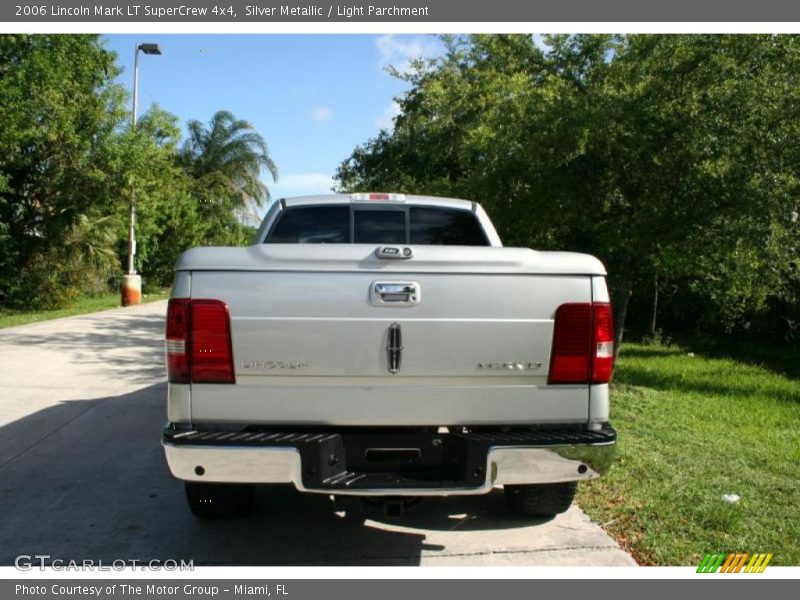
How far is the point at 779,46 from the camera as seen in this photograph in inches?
307

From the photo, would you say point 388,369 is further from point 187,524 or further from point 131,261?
point 131,261

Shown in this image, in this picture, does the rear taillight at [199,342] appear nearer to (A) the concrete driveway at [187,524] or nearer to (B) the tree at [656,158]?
(A) the concrete driveway at [187,524]

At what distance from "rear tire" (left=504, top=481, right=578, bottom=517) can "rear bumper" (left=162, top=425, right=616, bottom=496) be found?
931 millimetres

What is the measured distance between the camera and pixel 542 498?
4.32 m

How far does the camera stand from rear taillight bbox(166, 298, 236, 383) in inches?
126

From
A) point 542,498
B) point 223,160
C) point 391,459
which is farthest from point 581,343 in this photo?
point 223,160

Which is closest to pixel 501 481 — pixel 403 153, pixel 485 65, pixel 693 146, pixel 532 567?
pixel 532 567

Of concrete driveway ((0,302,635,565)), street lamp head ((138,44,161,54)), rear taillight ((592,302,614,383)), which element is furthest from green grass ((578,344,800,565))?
street lamp head ((138,44,161,54))

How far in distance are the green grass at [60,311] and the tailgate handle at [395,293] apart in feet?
45.9

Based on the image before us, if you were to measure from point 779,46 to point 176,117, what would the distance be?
17.2m

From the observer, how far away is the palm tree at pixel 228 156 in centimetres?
3575

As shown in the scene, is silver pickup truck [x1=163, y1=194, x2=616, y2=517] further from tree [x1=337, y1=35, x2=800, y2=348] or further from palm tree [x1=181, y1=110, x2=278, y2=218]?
palm tree [x1=181, y1=110, x2=278, y2=218]

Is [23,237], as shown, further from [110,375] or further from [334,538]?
[334,538]

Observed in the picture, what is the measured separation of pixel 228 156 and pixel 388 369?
35088mm
